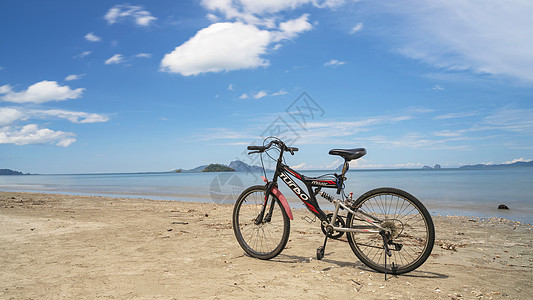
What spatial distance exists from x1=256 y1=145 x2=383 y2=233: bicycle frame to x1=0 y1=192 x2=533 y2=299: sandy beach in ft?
1.66

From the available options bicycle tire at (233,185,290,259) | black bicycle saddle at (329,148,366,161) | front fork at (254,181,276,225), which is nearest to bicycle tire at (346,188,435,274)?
black bicycle saddle at (329,148,366,161)

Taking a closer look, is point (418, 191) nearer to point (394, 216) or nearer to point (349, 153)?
point (394, 216)

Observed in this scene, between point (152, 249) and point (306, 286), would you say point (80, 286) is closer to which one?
point (152, 249)

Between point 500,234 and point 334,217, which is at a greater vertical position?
point 334,217

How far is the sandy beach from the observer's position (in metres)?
3.09

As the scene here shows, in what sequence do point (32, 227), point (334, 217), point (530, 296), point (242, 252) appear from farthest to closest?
1. point (32, 227)
2. point (242, 252)
3. point (334, 217)
4. point (530, 296)

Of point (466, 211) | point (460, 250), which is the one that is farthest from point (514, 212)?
point (460, 250)

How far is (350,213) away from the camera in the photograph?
388cm

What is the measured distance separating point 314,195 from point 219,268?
1.42 meters

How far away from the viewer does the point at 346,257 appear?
14.2ft

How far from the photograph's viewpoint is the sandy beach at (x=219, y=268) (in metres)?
3.09

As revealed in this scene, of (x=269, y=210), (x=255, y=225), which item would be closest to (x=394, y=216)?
(x=269, y=210)

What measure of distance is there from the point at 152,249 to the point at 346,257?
107 inches

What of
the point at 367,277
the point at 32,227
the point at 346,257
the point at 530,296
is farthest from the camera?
the point at 32,227
